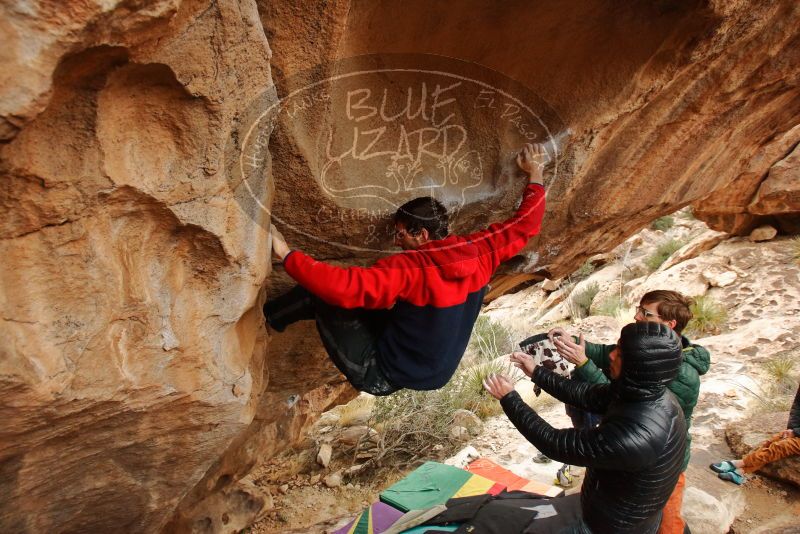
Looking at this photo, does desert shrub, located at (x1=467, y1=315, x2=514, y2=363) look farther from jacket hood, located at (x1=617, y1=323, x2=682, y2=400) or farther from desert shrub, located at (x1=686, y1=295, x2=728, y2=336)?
jacket hood, located at (x1=617, y1=323, x2=682, y2=400)

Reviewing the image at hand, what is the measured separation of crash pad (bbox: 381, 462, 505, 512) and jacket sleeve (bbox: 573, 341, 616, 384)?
1.50 m

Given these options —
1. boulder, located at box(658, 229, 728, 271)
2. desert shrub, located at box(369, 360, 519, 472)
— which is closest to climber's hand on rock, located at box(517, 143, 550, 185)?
desert shrub, located at box(369, 360, 519, 472)

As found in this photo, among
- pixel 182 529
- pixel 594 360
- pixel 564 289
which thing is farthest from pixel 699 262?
pixel 182 529

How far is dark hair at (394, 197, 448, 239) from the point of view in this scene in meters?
2.28

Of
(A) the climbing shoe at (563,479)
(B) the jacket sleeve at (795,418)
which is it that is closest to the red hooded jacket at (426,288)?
(B) the jacket sleeve at (795,418)

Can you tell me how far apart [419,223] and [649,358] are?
3.37ft

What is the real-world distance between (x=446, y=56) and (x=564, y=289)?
1077cm

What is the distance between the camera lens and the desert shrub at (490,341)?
937 cm

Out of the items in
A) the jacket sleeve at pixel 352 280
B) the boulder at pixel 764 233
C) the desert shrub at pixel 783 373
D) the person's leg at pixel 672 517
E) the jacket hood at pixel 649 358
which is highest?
the jacket sleeve at pixel 352 280

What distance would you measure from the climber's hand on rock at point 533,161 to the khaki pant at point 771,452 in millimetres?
2901

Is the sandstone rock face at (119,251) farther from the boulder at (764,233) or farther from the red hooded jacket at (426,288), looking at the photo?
the boulder at (764,233)

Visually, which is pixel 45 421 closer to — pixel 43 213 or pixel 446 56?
pixel 43 213

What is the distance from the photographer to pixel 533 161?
8.62 ft

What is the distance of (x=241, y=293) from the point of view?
1911mm
